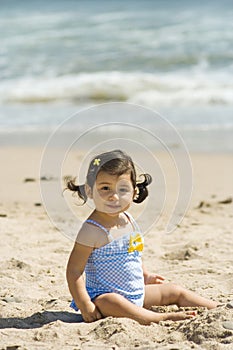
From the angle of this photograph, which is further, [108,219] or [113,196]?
[108,219]

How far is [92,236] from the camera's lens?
11.1 ft

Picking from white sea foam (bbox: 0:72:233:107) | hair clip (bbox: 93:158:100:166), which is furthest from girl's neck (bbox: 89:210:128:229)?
white sea foam (bbox: 0:72:233:107)

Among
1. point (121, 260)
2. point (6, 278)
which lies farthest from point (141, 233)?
point (6, 278)

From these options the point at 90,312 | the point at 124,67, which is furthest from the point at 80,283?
the point at 124,67

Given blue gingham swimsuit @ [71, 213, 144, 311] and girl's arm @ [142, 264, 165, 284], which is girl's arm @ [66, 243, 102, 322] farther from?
girl's arm @ [142, 264, 165, 284]

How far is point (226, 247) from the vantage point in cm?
472

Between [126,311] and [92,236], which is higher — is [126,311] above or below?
below

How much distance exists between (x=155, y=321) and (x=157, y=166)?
159cm

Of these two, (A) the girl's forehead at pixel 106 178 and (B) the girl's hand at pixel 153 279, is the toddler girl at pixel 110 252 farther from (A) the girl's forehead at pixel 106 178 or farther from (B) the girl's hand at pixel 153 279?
(B) the girl's hand at pixel 153 279

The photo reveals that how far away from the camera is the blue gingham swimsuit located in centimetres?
342

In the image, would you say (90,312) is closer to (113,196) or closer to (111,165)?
(113,196)

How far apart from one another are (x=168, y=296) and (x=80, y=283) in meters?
0.54

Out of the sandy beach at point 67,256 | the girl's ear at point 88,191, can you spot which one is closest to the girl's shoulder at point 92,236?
the girl's ear at point 88,191

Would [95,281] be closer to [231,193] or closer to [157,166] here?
[157,166]
